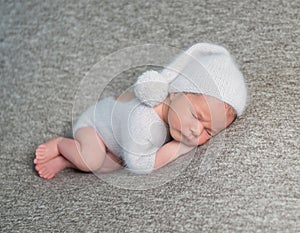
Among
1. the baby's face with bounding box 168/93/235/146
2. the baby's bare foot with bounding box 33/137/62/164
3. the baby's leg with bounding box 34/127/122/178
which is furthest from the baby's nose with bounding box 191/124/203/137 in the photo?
the baby's bare foot with bounding box 33/137/62/164

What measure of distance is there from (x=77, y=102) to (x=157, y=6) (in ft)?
0.98

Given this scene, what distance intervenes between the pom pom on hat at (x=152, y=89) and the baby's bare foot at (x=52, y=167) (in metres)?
0.18

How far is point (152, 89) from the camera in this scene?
40.4 inches

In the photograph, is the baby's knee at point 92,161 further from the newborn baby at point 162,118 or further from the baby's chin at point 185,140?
the baby's chin at point 185,140

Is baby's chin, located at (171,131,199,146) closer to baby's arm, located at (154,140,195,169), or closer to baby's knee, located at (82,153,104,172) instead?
baby's arm, located at (154,140,195,169)

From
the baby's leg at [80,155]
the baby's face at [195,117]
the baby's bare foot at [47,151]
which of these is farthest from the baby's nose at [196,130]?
the baby's bare foot at [47,151]

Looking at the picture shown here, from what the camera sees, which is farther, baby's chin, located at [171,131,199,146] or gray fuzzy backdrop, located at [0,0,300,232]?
baby's chin, located at [171,131,199,146]

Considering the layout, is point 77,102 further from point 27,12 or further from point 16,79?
point 27,12

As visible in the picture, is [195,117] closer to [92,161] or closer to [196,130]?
[196,130]

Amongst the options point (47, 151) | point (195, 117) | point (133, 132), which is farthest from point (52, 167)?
point (195, 117)

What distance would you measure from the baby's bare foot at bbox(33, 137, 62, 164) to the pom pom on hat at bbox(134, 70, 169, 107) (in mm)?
181

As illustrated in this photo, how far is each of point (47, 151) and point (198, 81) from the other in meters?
0.29

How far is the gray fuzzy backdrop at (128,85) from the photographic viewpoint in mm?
903

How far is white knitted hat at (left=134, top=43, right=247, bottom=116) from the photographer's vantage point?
1006 millimetres
